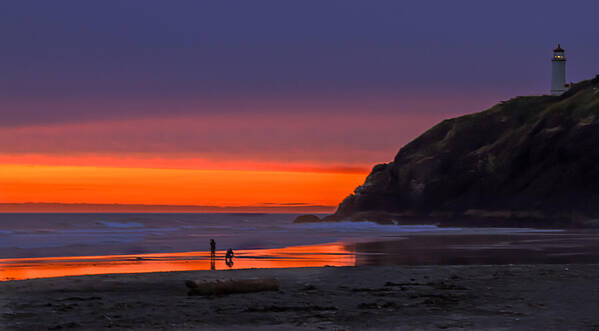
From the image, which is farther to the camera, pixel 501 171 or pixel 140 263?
pixel 501 171

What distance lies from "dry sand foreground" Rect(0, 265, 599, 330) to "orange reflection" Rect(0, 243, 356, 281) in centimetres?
515

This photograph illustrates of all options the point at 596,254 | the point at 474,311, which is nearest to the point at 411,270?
the point at 474,311

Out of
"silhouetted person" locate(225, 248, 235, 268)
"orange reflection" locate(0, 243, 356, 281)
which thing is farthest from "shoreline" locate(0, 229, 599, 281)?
"silhouetted person" locate(225, 248, 235, 268)

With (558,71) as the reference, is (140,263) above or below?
below

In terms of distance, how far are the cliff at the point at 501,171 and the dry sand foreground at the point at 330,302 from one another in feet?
257

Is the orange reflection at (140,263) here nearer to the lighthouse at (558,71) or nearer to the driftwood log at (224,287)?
the driftwood log at (224,287)

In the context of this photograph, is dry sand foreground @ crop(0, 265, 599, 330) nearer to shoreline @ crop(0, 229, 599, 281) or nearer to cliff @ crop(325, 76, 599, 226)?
shoreline @ crop(0, 229, 599, 281)

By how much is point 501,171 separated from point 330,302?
107125mm

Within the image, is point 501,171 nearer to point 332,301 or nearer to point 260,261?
point 260,261

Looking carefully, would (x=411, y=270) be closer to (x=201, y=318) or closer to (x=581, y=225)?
(x=201, y=318)

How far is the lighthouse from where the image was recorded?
506ft

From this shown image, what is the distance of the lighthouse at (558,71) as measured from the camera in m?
154

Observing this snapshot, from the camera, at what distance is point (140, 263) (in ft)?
108

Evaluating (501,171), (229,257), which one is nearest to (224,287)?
(229,257)
